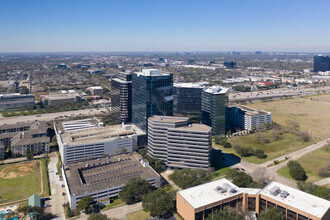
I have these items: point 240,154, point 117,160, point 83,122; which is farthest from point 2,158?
point 240,154

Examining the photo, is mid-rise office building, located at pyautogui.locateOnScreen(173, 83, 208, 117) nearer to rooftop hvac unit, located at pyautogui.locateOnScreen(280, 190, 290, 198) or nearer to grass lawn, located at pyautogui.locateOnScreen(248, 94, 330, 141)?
grass lawn, located at pyautogui.locateOnScreen(248, 94, 330, 141)

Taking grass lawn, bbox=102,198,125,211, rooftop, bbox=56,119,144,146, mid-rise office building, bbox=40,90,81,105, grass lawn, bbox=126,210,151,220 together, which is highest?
mid-rise office building, bbox=40,90,81,105

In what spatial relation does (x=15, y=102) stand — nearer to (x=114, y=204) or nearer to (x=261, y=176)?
(x=114, y=204)

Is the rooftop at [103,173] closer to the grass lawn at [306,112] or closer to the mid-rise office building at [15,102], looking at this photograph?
the grass lawn at [306,112]

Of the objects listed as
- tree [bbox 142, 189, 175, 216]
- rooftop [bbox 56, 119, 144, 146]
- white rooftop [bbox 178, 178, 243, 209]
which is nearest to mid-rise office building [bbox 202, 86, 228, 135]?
rooftop [bbox 56, 119, 144, 146]

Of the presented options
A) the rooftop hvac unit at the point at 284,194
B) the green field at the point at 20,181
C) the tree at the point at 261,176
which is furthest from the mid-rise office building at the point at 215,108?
the green field at the point at 20,181

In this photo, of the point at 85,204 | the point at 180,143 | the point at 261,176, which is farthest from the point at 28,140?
the point at 261,176

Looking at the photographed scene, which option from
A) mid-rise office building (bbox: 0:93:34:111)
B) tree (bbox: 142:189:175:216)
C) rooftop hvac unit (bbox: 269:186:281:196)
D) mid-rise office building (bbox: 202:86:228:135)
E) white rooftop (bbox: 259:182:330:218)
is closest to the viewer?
white rooftop (bbox: 259:182:330:218)

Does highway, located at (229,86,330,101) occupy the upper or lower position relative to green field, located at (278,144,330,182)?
upper
